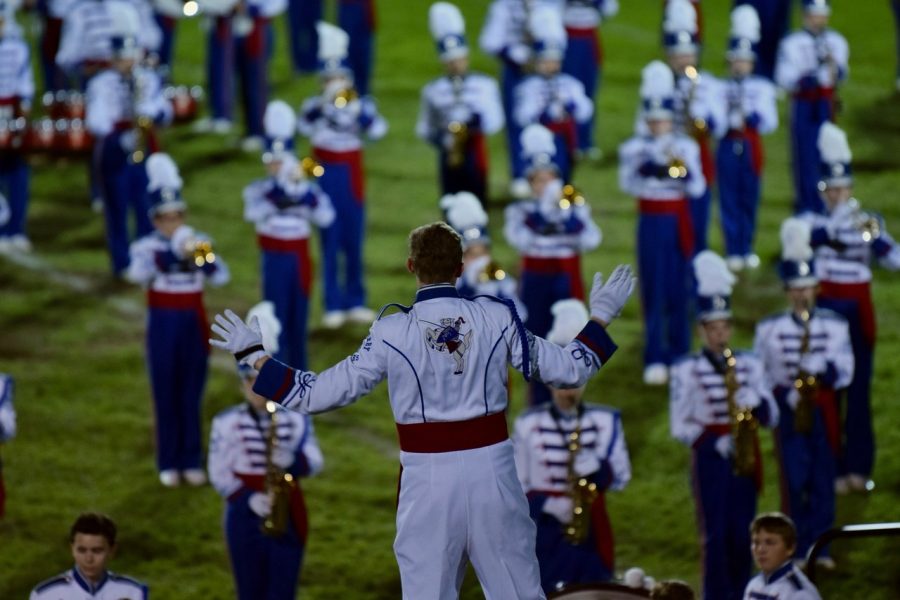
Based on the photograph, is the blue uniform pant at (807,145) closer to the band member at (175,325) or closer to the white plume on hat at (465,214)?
the white plume on hat at (465,214)

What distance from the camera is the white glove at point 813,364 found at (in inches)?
314

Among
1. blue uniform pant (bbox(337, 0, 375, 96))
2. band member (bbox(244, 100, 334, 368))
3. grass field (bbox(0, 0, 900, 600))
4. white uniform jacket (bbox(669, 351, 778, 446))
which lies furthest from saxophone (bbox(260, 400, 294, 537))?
blue uniform pant (bbox(337, 0, 375, 96))

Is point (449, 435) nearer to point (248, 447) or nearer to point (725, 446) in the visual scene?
point (248, 447)

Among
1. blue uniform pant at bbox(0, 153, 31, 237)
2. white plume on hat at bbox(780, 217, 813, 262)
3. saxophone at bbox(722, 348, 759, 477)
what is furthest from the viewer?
blue uniform pant at bbox(0, 153, 31, 237)

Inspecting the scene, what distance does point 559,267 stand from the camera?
30.8 feet

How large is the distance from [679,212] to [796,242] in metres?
1.67

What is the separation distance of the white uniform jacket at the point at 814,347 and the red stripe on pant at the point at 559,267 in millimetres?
1526

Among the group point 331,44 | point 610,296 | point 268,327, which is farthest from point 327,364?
point 610,296

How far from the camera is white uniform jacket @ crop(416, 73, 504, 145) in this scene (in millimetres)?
10930

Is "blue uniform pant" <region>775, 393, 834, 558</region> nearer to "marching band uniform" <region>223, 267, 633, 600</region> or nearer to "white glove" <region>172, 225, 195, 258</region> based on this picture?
"white glove" <region>172, 225, 195, 258</region>

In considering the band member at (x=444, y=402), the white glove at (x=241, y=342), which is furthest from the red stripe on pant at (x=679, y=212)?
the white glove at (x=241, y=342)

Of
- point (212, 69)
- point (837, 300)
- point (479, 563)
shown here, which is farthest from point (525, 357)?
point (212, 69)

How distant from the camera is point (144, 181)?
37.8 ft

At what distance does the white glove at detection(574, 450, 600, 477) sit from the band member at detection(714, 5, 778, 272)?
4.06m
